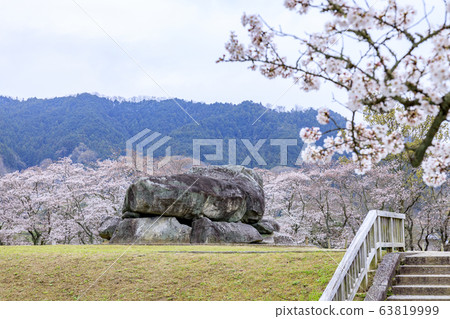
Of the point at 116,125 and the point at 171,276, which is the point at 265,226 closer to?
the point at 171,276

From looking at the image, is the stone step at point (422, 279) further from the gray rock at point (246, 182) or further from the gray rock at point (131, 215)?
the gray rock at point (131, 215)

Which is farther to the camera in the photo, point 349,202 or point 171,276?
point 349,202

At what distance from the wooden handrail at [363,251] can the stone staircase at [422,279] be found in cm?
52

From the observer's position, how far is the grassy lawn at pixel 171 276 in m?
7.73

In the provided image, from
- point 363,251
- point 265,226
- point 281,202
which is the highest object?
point 363,251

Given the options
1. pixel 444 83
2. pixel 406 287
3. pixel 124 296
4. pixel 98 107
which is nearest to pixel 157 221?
pixel 124 296

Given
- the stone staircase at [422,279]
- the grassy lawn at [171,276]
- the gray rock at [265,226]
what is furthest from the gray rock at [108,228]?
the stone staircase at [422,279]

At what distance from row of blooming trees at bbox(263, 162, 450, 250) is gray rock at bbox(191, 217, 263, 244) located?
477 centimetres

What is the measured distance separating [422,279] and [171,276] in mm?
4554

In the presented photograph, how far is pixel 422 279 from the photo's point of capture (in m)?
7.38

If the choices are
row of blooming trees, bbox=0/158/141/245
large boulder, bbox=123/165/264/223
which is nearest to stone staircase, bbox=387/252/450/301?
large boulder, bbox=123/165/264/223

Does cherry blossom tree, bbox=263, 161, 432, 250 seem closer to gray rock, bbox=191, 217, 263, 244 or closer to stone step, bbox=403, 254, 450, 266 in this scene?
gray rock, bbox=191, 217, 263, 244

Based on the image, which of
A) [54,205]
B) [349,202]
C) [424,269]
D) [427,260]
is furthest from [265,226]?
[54,205]
